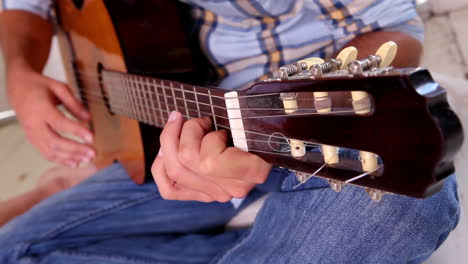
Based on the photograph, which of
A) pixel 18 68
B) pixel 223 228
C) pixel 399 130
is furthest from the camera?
pixel 18 68

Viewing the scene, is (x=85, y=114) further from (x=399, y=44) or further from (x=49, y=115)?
(x=399, y=44)

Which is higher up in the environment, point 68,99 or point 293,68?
point 293,68

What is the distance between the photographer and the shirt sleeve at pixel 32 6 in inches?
45.3

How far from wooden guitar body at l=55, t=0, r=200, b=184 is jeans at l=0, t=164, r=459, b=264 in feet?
0.30

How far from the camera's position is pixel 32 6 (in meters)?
1.16

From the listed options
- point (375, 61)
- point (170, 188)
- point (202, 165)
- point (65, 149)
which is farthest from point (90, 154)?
point (375, 61)

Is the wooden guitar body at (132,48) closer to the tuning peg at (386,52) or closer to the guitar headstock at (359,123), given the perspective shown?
the guitar headstock at (359,123)

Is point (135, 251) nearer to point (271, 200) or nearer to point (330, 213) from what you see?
point (271, 200)

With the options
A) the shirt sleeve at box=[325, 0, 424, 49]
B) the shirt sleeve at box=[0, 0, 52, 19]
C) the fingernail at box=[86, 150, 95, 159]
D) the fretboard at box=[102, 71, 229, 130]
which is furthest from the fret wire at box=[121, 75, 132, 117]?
the shirt sleeve at box=[0, 0, 52, 19]

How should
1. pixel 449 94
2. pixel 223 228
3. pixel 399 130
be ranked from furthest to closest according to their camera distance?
pixel 223 228 < pixel 449 94 < pixel 399 130

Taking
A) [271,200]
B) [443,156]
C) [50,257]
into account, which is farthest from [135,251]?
[443,156]

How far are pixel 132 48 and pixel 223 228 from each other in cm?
43

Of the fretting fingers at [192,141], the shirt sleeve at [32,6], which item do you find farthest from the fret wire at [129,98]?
the shirt sleeve at [32,6]

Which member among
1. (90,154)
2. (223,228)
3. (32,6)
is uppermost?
(32,6)
